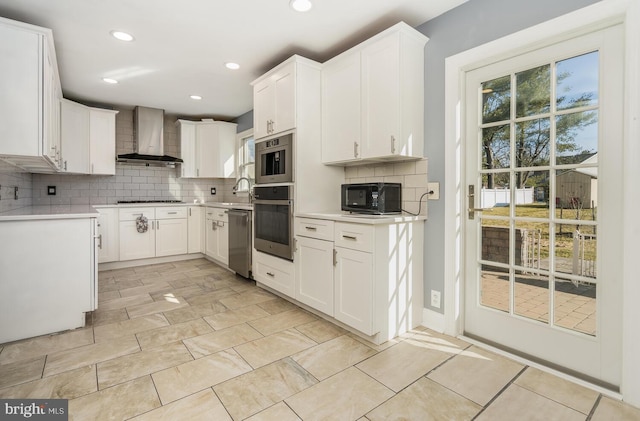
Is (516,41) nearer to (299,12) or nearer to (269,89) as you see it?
(299,12)

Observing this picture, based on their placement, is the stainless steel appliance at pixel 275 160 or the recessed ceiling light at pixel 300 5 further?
the stainless steel appliance at pixel 275 160

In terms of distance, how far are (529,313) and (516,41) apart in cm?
170

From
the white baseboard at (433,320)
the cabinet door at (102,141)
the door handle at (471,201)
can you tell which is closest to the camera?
the door handle at (471,201)

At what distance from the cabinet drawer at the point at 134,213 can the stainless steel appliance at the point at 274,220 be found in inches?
84.3

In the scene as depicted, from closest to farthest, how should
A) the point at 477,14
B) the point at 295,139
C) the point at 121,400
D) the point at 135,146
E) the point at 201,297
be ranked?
the point at 121,400
the point at 477,14
the point at 295,139
the point at 201,297
the point at 135,146

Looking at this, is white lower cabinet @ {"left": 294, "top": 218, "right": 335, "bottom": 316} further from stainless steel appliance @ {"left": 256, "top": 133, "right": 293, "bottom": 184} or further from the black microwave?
stainless steel appliance @ {"left": 256, "top": 133, "right": 293, "bottom": 184}

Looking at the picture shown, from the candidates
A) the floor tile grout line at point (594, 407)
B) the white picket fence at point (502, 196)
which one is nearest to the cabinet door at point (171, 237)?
the white picket fence at point (502, 196)

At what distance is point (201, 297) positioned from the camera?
124 inches

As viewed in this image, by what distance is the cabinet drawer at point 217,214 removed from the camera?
4.17 metres

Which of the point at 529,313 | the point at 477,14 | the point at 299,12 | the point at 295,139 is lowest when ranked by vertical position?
the point at 529,313

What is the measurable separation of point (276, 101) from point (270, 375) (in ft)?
7.82

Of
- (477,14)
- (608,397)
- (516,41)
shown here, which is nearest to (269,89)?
(477,14)

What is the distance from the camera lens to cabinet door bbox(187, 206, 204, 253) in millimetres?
4938

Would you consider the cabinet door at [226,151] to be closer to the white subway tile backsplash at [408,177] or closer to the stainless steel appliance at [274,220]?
the stainless steel appliance at [274,220]
